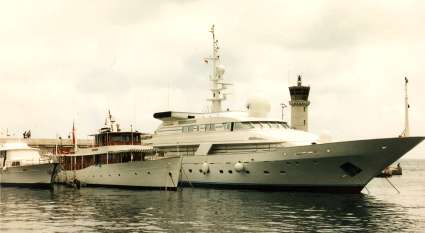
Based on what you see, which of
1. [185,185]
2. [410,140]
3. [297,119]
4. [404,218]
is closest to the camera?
[404,218]

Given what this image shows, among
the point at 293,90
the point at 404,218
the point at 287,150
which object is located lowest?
the point at 404,218

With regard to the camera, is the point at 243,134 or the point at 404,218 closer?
the point at 404,218

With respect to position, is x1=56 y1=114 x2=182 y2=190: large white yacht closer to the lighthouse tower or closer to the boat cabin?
the boat cabin

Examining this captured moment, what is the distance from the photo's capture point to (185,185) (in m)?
53.3

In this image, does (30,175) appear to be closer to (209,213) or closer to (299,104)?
(209,213)

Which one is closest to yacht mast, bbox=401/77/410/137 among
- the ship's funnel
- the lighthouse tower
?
the ship's funnel

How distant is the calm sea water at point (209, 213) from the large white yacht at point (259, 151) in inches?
67.3

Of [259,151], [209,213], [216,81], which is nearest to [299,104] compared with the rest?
[216,81]

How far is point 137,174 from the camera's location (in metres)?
50.1

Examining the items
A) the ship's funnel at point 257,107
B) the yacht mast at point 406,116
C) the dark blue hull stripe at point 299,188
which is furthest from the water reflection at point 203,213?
the ship's funnel at point 257,107

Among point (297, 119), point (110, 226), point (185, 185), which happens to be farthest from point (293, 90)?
point (110, 226)

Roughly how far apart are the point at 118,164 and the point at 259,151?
13.6 m

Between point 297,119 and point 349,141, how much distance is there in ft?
105

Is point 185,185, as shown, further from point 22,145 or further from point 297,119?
point 297,119
